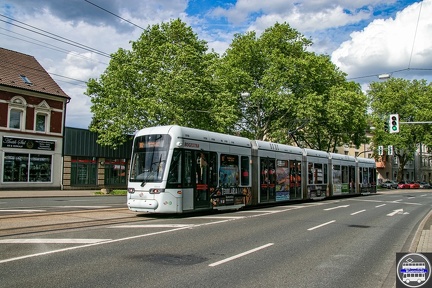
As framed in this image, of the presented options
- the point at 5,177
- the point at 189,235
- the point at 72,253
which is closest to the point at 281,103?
the point at 5,177

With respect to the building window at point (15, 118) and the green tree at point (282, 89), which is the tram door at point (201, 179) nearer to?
the green tree at point (282, 89)

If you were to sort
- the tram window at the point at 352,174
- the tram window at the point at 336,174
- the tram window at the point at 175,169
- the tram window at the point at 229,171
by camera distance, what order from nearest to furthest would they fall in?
the tram window at the point at 175,169, the tram window at the point at 229,171, the tram window at the point at 336,174, the tram window at the point at 352,174

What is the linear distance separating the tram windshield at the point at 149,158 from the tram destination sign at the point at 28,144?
21.7 m

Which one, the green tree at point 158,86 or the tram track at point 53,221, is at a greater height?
the green tree at point 158,86

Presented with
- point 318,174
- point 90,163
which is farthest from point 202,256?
point 90,163

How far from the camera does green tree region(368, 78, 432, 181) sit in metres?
69.0

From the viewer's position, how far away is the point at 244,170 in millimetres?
18609

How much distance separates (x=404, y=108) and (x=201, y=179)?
209 ft

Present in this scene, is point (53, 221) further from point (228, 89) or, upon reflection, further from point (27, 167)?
point (228, 89)

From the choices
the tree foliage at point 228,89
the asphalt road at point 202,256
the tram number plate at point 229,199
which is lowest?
the asphalt road at point 202,256

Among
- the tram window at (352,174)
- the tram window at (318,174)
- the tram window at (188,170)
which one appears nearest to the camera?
the tram window at (188,170)

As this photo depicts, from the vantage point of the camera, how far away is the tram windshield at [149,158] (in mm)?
14336

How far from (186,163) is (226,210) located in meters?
4.49

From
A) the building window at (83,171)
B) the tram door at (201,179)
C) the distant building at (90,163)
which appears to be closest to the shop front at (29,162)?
the distant building at (90,163)
